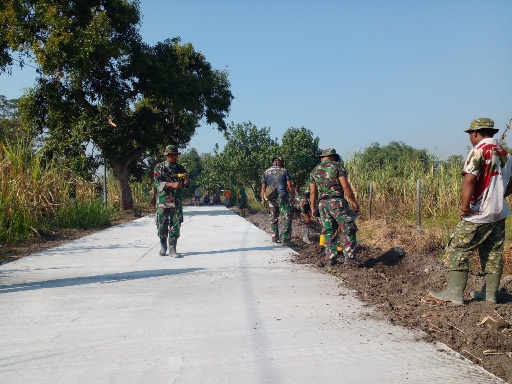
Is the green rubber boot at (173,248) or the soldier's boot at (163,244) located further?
the soldier's boot at (163,244)

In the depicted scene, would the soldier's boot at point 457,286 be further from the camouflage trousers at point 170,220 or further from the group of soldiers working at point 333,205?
the camouflage trousers at point 170,220

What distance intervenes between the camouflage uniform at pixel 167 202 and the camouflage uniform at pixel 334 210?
2.47m

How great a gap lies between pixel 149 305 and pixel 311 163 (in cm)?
2277

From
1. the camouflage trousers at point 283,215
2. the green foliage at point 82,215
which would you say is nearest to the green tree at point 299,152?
the green foliage at point 82,215

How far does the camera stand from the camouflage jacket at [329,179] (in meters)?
6.90

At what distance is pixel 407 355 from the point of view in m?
3.45

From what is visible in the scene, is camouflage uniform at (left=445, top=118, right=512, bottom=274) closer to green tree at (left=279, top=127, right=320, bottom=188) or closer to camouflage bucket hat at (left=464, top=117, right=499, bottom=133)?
camouflage bucket hat at (left=464, top=117, right=499, bottom=133)

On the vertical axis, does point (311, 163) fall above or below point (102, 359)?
above

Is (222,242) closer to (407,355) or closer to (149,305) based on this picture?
(149,305)

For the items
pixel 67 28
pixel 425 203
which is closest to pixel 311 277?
pixel 425 203

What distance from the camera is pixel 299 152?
27250mm

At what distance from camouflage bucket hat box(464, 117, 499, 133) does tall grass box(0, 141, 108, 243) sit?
9014 mm

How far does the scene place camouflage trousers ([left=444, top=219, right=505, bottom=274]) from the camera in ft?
14.9

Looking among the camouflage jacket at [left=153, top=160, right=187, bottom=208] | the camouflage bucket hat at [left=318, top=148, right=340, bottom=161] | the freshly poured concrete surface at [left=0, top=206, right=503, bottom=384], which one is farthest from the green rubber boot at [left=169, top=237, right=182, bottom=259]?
the camouflage bucket hat at [left=318, top=148, right=340, bottom=161]
